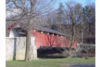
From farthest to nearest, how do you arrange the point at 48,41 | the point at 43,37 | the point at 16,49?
1. the point at 48,41
2. the point at 43,37
3. the point at 16,49

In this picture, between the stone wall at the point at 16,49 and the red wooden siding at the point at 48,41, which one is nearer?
the stone wall at the point at 16,49

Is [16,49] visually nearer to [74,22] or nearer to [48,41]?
[48,41]

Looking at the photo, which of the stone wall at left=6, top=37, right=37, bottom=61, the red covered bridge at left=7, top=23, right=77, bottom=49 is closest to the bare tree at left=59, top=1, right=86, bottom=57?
the red covered bridge at left=7, top=23, right=77, bottom=49

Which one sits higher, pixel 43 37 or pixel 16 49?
pixel 43 37

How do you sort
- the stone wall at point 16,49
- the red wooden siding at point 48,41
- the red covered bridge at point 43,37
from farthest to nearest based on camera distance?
1. the red wooden siding at point 48,41
2. the red covered bridge at point 43,37
3. the stone wall at point 16,49

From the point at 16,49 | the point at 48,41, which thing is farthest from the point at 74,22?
the point at 16,49

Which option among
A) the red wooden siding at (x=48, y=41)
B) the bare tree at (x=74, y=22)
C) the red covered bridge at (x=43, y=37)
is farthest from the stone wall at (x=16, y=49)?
the bare tree at (x=74, y=22)

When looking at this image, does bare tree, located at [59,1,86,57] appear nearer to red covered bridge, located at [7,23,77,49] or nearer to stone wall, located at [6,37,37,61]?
red covered bridge, located at [7,23,77,49]

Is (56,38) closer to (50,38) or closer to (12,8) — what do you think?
(50,38)

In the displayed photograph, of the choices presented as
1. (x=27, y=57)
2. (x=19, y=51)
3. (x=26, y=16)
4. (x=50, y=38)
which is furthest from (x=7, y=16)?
→ (x=50, y=38)

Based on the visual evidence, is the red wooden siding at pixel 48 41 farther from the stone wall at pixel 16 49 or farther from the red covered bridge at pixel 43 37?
the stone wall at pixel 16 49

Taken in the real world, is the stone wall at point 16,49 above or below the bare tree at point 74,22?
below

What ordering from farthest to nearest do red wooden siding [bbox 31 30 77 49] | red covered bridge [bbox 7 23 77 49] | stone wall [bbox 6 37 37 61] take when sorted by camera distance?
red wooden siding [bbox 31 30 77 49] → red covered bridge [bbox 7 23 77 49] → stone wall [bbox 6 37 37 61]
